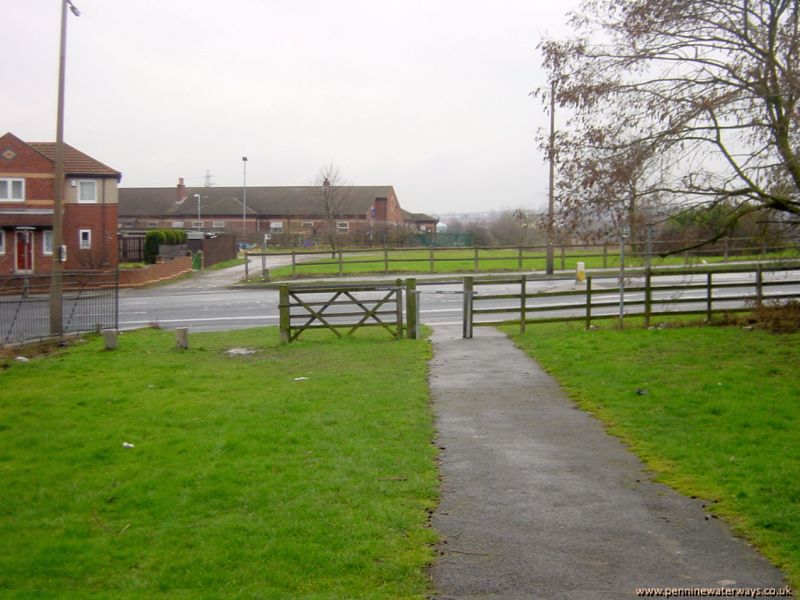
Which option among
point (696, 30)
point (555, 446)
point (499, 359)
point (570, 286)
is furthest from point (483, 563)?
point (570, 286)

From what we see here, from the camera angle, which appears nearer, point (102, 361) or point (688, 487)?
point (688, 487)

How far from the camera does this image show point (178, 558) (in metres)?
5.95

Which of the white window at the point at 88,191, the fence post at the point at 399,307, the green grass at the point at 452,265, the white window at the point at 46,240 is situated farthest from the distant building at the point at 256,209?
the fence post at the point at 399,307

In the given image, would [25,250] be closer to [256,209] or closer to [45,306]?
[45,306]

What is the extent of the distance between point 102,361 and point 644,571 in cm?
1276

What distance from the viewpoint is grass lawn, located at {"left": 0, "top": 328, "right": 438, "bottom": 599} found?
5664 millimetres

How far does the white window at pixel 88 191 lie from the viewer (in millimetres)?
47219

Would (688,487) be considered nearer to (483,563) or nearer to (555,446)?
(555,446)

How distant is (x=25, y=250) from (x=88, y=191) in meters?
4.78

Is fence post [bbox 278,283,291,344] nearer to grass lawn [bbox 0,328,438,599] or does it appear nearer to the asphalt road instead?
the asphalt road

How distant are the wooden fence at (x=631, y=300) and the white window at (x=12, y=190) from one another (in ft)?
98.1

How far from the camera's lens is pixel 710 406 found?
10172 millimetres

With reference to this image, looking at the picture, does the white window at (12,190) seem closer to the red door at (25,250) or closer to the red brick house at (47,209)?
the red brick house at (47,209)

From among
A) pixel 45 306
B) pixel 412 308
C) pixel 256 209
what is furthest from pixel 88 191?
pixel 256 209
